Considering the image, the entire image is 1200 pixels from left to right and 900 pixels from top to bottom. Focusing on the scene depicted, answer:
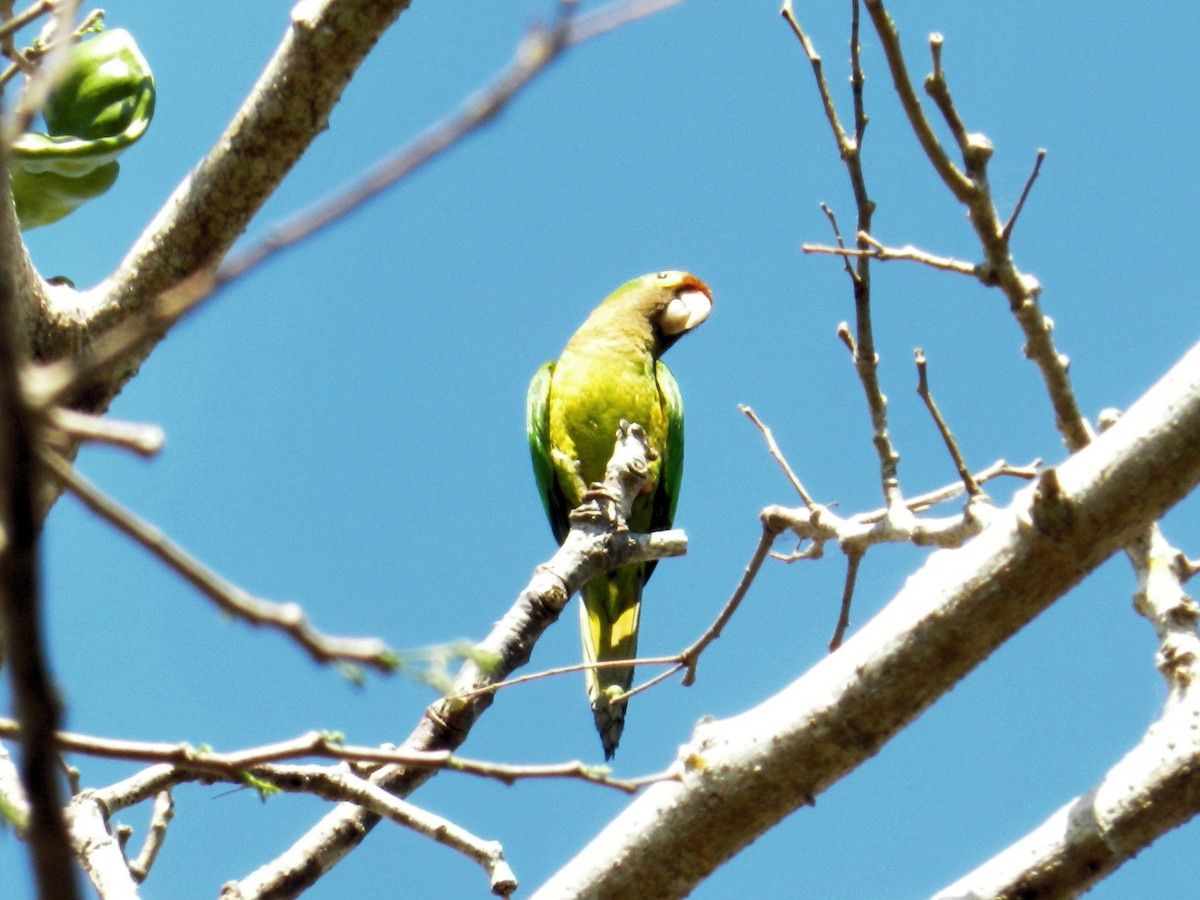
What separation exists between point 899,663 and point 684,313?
17.9 feet

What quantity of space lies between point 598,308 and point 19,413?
6.84 m

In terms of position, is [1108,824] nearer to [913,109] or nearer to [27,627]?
[913,109]

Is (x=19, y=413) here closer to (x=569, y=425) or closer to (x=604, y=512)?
(x=604, y=512)

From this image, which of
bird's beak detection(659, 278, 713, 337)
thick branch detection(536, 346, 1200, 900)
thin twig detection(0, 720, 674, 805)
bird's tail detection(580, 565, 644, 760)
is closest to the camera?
thin twig detection(0, 720, 674, 805)

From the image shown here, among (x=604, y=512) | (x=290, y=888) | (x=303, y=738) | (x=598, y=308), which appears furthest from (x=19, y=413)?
(x=598, y=308)

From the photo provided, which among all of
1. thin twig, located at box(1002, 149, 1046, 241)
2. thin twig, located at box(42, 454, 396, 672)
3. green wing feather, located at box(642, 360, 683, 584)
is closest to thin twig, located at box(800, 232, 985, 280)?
thin twig, located at box(1002, 149, 1046, 241)

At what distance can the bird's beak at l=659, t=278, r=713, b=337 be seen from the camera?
284 inches

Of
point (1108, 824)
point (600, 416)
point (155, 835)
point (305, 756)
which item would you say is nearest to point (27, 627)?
point (305, 756)

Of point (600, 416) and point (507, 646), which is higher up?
point (600, 416)

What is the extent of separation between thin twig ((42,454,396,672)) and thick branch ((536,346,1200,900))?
100 centimetres

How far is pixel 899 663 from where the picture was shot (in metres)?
1.88

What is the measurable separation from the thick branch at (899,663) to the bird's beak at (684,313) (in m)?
5.29

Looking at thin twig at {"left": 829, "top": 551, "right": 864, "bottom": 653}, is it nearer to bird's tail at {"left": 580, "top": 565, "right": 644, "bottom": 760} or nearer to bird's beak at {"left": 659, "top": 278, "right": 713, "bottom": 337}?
bird's tail at {"left": 580, "top": 565, "right": 644, "bottom": 760}

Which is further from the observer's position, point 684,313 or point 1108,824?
point 684,313
